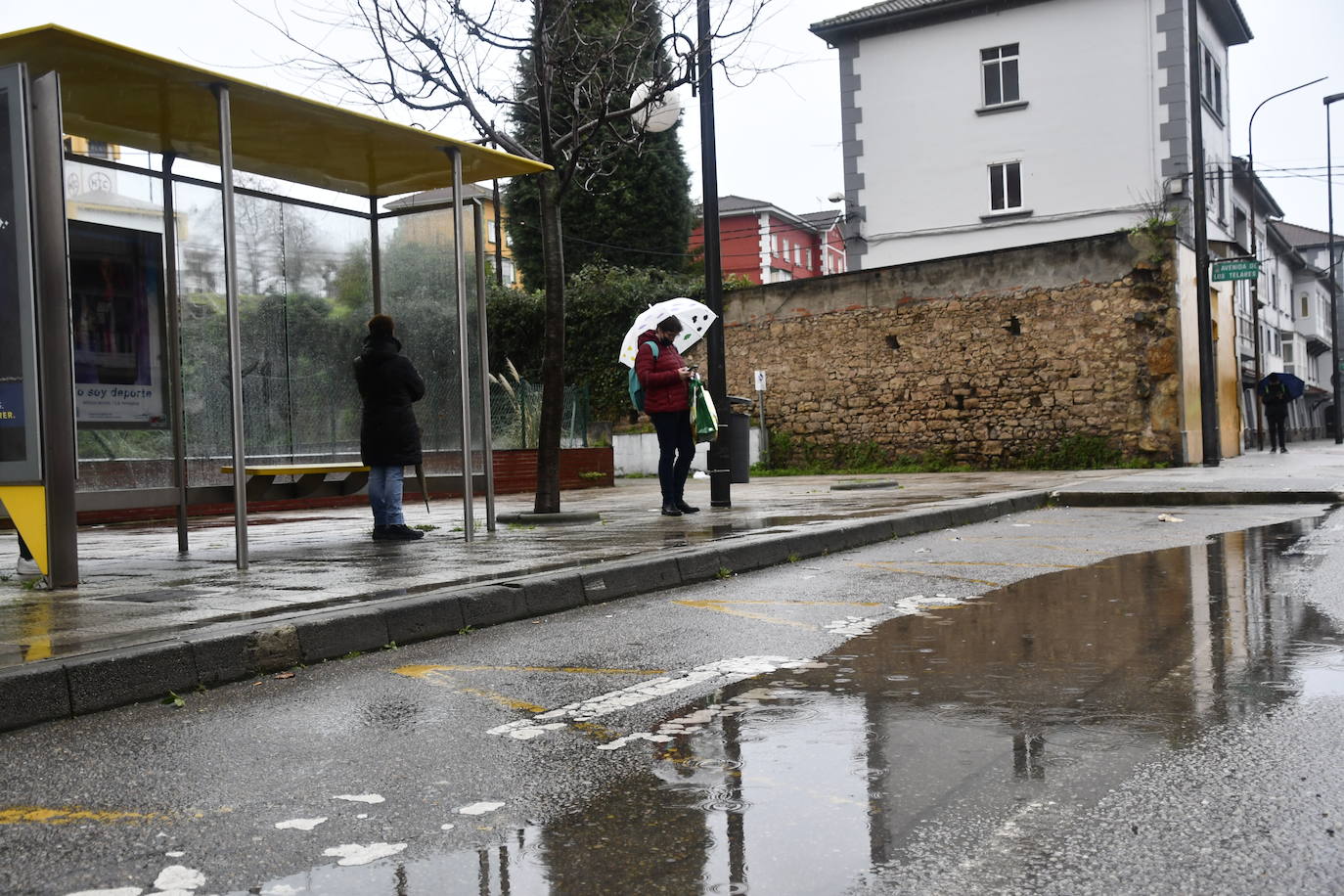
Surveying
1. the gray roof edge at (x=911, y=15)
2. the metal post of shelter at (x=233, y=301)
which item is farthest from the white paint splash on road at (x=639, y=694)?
the gray roof edge at (x=911, y=15)

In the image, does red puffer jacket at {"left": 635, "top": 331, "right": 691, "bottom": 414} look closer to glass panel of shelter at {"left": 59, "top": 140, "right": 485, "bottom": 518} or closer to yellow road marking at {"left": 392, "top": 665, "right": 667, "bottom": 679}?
glass panel of shelter at {"left": 59, "top": 140, "right": 485, "bottom": 518}

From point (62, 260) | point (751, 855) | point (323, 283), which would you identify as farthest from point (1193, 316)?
point (751, 855)

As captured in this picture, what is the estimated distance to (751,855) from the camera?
286cm

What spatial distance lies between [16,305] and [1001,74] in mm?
28450

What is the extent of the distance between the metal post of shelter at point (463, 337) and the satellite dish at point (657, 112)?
8.70 ft

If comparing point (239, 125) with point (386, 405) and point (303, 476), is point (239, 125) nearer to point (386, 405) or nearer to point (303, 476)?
point (386, 405)

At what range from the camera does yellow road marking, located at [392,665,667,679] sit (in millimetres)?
5023

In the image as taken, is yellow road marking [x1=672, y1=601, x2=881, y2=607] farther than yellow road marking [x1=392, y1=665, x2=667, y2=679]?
Yes

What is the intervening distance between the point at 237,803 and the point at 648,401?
8379 millimetres

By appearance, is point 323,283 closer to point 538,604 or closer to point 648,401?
point 648,401

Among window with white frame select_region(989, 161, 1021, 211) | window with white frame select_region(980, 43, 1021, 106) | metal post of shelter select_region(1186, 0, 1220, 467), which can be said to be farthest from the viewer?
window with white frame select_region(980, 43, 1021, 106)

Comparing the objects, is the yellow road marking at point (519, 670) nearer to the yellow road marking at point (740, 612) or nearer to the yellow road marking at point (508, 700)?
the yellow road marking at point (508, 700)

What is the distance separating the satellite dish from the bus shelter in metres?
1.96

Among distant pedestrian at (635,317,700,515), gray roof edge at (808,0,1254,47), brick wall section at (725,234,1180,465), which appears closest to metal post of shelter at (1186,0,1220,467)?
brick wall section at (725,234,1180,465)
